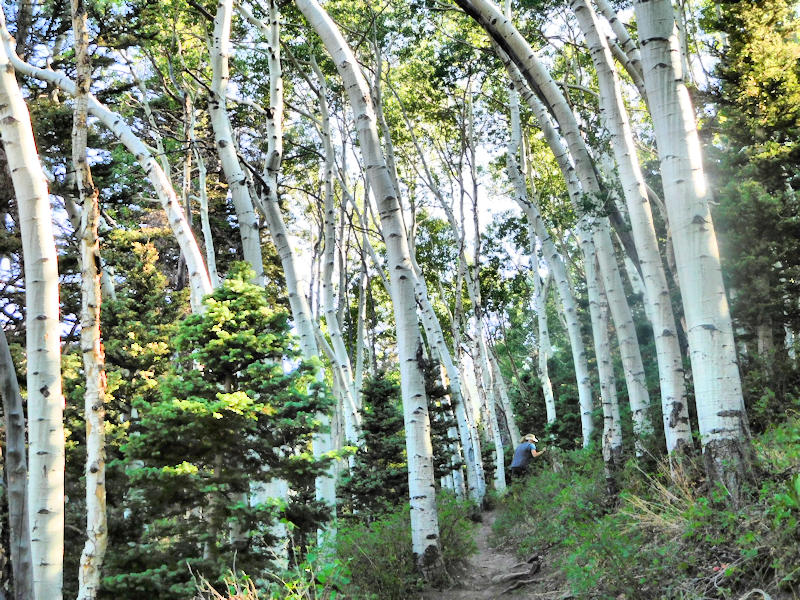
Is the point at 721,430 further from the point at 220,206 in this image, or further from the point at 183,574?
the point at 220,206

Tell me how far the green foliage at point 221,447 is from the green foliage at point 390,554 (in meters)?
0.78

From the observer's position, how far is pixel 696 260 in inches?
205

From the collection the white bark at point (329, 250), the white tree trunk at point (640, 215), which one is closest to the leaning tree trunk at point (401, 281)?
the white tree trunk at point (640, 215)

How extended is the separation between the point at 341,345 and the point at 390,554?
7.97 meters

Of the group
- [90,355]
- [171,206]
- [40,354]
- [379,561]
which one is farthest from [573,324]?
[40,354]

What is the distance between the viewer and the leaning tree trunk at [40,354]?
17.5ft

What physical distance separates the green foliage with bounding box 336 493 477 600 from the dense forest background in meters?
0.05

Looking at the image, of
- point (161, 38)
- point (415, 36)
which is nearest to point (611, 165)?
point (415, 36)

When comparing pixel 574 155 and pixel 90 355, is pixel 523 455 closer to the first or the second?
pixel 574 155

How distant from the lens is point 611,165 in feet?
60.3

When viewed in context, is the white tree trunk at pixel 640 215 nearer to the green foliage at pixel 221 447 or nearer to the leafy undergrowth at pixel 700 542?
the leafy undergrowth at pixel 700 542

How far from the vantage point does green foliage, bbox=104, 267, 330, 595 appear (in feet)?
20.7

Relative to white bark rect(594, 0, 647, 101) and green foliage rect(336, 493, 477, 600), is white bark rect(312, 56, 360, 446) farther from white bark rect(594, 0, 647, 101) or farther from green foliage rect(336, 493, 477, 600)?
white bark rect(594, 0, 647, 101)

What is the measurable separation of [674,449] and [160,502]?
5.21m
